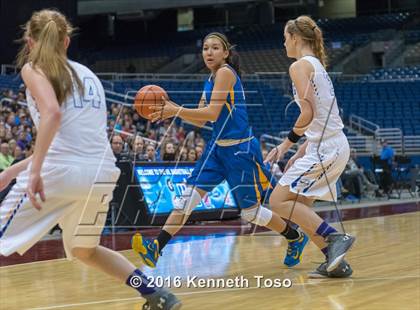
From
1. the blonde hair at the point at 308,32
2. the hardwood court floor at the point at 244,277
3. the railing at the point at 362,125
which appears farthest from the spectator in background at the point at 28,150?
the railing at the point at 362,125

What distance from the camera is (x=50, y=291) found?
5148mm

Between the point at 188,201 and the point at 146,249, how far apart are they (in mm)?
531

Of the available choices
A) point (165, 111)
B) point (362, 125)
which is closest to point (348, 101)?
point (362, 125)

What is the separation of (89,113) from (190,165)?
23.6ft

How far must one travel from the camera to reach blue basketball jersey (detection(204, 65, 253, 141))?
5.62m

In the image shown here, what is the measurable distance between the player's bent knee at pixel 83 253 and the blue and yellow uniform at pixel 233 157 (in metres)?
1.92

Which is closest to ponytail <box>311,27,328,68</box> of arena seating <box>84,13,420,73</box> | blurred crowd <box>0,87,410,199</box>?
blurred crowd <box>0,87,410,199</box>

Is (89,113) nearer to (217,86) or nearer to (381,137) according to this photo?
(217,86)

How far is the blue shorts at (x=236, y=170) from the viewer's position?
5.64 meters

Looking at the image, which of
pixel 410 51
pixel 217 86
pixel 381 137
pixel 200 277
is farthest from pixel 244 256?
pixel 410 51

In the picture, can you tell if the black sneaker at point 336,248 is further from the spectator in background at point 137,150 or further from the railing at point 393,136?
the railing at point 393,136

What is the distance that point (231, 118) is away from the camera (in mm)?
5668

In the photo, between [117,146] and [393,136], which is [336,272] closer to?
[117,146]

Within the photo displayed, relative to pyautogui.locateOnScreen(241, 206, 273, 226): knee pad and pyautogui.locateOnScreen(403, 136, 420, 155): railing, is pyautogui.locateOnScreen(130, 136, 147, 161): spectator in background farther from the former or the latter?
pyautogui.locateOnScreen(403, 136, 420, 155): railing
